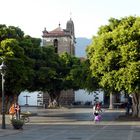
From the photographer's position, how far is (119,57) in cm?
4744

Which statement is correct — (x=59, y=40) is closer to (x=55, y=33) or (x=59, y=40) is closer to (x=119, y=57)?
(x=55, y=33)

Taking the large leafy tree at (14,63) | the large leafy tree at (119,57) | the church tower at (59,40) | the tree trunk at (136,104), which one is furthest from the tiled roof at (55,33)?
the large leafy tree at (119,57)

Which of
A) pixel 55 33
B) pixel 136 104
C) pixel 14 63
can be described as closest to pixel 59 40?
pixel 55 33

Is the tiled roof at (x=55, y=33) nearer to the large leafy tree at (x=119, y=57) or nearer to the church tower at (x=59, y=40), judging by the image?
the church tower at (x=59, y=40)

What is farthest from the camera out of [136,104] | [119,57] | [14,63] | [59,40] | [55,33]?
[55,33]

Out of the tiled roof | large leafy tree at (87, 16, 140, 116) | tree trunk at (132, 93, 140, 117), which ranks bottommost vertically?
tree trunk at (132, 93, 140, 117)

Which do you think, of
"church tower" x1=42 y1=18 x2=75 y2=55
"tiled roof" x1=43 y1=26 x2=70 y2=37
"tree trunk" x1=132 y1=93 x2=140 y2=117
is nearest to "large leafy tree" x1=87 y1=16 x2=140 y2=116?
"tree trunk" x1=132 y1=93 x2=140 y2=117

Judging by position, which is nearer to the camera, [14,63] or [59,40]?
[14,63]

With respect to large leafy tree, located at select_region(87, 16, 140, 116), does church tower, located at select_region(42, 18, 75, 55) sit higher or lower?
higher

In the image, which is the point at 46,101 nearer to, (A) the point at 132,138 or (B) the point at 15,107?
(B) the point at 15,107

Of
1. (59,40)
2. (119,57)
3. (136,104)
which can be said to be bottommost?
(136,104)

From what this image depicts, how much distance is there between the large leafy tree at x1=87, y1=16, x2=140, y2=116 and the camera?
45.8m

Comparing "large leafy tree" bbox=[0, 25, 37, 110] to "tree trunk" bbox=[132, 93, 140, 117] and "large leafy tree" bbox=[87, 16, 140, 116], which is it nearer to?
"large leafy tree" bbox=[87, 16, 140, 116]

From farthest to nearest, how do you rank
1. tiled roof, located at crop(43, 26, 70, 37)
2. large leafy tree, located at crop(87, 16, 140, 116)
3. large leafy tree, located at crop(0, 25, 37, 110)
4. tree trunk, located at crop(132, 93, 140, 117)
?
tiled roof, located at crop(43, 26, 70, 37), large leafy tree, located at crop(0, 25, 37, 110), tree trunk, located at crop(132, 93, 140, 117), large leafy tree, located at crop(87, 16, 140, 116)
